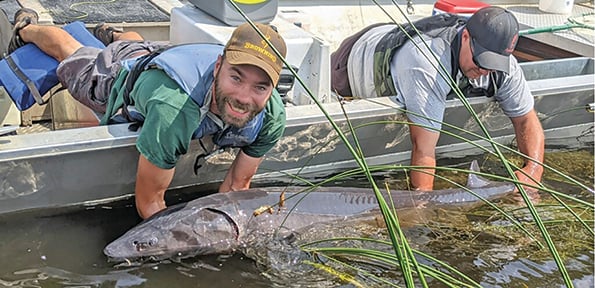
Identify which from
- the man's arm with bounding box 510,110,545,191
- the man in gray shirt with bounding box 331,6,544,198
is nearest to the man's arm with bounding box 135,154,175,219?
the man in gray shirt with bounding box 331,6,544,198

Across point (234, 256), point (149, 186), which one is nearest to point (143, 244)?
point (149, 186)

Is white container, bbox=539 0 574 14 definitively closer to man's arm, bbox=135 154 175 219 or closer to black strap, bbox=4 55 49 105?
man's arm, bbox=135 154 175 219

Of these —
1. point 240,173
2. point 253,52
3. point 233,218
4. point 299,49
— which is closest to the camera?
point 253,52

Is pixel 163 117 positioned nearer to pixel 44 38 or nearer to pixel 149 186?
pixel 149 186

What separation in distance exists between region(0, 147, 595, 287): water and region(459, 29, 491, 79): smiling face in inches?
33.4

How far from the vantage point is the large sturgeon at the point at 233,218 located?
142 inches

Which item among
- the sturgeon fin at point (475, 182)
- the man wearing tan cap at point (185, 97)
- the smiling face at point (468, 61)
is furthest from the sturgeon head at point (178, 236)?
the smiling face at point (468, 61)

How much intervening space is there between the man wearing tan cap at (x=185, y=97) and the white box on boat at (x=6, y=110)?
35 cm

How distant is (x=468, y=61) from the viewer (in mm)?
4359

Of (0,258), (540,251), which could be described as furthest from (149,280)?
(540,251)

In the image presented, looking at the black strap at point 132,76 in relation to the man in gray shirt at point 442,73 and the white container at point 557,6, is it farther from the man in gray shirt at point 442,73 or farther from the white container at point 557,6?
the white container at point 557,6

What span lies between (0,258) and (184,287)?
91 centimetres

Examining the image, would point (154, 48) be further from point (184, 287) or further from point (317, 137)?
point (184, 287)

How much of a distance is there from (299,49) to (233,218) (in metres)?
1.46
